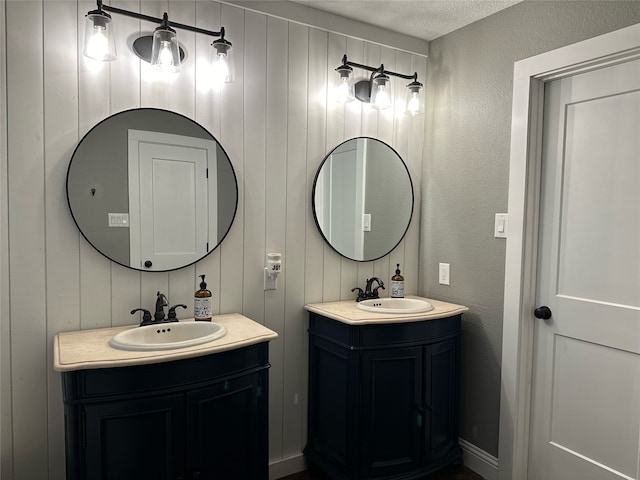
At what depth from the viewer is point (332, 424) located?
2400mm

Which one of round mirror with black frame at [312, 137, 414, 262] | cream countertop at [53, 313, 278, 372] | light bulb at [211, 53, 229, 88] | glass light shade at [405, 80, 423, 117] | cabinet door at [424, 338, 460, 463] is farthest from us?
glass light shade at [405, 80, 423, 117]

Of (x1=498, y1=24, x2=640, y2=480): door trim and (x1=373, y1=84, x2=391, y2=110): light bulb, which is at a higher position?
(x1=373, y1=84, x2=391, y2=110): light bulb

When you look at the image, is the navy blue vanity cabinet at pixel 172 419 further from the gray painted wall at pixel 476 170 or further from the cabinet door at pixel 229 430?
the gray painted wall at pixel 476 170

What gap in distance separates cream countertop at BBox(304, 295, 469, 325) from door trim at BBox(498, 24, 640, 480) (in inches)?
11.4

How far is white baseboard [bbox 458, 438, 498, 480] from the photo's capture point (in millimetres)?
2482

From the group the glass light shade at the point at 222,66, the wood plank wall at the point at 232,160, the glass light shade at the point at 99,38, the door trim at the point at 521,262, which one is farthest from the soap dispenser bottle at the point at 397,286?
the glass light shade at the point at 99,38

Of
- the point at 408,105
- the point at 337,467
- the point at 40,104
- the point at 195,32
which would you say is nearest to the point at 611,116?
the point at 408,105

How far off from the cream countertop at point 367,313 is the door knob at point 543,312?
35cm

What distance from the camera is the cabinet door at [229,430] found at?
1773 mm

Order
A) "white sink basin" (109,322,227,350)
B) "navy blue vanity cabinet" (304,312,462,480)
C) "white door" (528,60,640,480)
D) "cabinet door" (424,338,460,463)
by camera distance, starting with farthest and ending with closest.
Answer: "cabinet door" (424,338,460,463)
"navy blue vanity cabinet" (304,312,462,480)
"white door" (528,60,640,480)
"white sink basin" (109,322,227,350)

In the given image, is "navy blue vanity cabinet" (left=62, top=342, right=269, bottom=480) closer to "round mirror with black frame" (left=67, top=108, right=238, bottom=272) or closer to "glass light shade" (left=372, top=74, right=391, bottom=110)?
"round mirror with black frame" (left=67, top=108, right=238, bottom=272)

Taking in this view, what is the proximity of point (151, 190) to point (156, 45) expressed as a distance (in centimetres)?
61

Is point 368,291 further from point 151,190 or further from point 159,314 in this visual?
point 151,190

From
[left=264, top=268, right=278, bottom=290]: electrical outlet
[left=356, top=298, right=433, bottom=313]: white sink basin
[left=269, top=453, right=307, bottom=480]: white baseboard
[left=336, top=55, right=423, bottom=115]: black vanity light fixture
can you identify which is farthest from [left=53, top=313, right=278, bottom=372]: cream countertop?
[left=336, top=55, right=423, bottom=115]: black vanity light fixture
